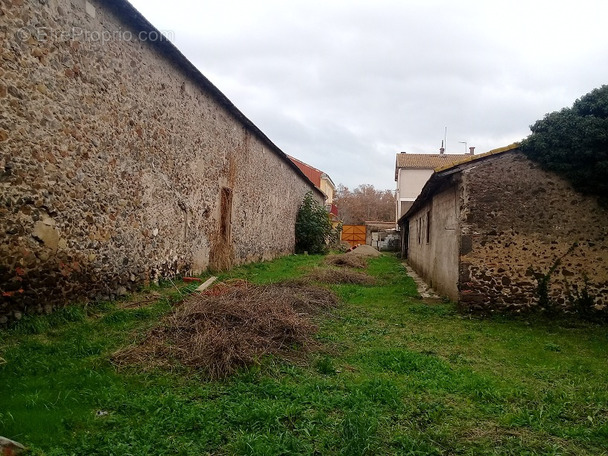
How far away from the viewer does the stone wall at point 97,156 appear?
554 centimetres

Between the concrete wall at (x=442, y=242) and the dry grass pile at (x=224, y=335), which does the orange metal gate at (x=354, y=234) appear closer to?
the concrete wall at (x=442, y=242)

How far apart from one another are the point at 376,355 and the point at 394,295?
508 cm

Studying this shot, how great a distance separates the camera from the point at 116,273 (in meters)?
7.77

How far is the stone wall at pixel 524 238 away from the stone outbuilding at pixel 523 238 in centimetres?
2

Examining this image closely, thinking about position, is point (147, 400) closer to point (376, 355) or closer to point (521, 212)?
point (376, 355)

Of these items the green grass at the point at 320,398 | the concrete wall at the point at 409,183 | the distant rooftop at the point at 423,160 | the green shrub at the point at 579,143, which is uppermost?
the distant rooftop at the point at 423,160

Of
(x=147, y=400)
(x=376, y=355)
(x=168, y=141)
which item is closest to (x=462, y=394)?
(x=376, y=355)

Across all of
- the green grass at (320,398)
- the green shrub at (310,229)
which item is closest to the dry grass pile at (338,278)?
the green grass at (320,398)

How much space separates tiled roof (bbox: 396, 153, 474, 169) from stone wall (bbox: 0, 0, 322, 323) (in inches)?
1209

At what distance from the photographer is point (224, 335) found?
509cm

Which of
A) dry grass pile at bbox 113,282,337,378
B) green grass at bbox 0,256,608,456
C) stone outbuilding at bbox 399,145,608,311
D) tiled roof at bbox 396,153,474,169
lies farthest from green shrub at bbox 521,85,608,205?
tiled roof at bbox 396,153,474,169

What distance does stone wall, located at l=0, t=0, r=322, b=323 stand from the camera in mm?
5535

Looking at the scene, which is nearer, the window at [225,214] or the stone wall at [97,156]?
the stone wall at [97,156]

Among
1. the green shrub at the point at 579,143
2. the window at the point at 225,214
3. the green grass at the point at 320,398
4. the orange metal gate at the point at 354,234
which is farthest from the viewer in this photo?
the orange metal gate at the point at 354,234
